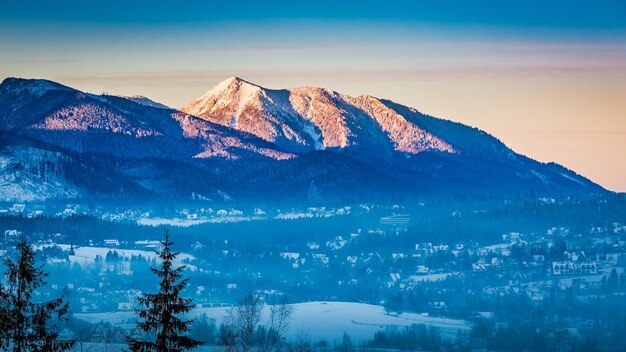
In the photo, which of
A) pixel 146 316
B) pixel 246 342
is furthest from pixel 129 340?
pixel 246 342

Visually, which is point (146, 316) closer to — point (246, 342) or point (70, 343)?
point (70, 343)

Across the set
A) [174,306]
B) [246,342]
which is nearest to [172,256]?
[174,306]

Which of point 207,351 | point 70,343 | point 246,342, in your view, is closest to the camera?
point 70,343

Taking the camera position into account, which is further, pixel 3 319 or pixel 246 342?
pixel 246 342

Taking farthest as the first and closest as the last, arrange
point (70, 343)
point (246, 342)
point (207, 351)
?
point (207, 351) → point (246, 342) → point (70, 343)

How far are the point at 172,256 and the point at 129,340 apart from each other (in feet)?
11.8

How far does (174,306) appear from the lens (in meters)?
61.0

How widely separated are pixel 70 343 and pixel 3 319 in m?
2.87

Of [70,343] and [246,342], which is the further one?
[246,342]

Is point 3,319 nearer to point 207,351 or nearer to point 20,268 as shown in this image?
point 20,268

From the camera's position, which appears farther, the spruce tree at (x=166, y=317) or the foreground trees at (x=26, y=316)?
the spruce tree at (x=166, y=317)

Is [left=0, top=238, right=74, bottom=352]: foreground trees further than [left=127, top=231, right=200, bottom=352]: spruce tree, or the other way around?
[left=127, top=231, right=200, bottom=352]: spruce tree

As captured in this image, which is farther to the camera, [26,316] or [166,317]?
[166,317]

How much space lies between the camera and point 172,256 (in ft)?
204
